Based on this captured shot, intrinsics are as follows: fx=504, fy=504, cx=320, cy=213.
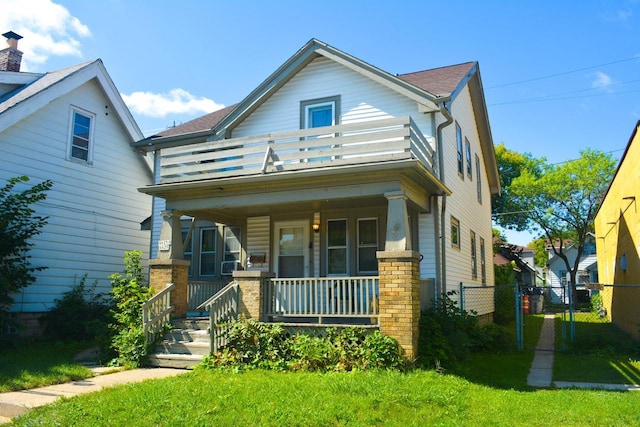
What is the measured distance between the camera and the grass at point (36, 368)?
26.3ft

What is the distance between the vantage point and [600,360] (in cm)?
1105

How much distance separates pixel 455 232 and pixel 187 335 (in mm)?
8012

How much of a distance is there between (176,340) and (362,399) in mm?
5117

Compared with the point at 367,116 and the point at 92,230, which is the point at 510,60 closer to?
the point at 367,116

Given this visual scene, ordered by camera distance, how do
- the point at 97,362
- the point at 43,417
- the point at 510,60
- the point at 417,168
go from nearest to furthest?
the point at 43,417 < the point at 417,168 < the point at 97,362 < the point at 510,60

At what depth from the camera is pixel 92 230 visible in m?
15.0

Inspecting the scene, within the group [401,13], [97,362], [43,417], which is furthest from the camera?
[401,13]

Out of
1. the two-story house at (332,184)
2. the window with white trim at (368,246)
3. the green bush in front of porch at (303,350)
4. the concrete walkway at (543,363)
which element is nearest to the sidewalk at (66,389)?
the green bush in front of porch at (303,350)

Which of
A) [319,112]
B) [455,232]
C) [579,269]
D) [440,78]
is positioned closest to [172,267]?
[319,112]

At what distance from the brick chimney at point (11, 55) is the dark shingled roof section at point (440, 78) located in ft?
38.4

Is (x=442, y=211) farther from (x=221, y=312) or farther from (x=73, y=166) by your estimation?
(x=73, y=166)

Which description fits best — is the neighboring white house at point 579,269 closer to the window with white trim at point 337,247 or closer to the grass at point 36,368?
the window with white trim at point 337,247

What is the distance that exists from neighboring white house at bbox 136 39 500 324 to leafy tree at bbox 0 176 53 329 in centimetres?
320

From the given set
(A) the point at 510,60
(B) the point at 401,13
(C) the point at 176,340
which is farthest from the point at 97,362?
(A) the point at 510,60
